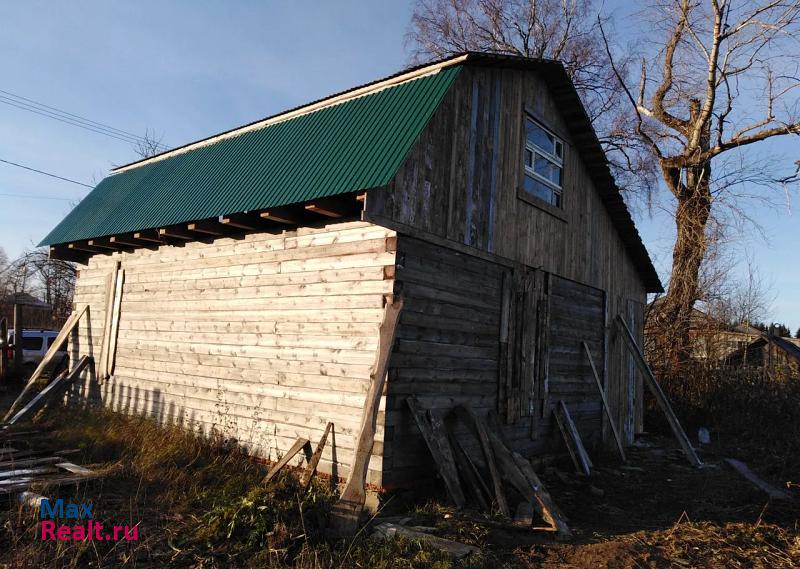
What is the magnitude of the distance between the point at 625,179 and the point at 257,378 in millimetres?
20389

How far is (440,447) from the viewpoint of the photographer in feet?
24.6

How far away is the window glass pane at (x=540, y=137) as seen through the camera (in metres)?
10.7

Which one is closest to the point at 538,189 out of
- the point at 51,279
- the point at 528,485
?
the point at 528,485

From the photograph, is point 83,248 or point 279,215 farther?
point 83,248

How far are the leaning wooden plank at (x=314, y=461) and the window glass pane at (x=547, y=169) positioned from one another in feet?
19.9

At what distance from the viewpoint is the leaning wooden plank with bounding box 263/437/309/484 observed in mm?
7513

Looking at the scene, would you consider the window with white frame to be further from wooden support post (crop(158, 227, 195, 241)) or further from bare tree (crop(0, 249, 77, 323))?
bare tree (crop(0, 249, 77, 323))

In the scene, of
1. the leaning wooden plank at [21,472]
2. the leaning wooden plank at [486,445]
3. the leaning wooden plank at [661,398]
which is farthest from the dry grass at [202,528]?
the leaning wooden plank at [661,398]

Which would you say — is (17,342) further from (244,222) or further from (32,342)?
(244,222)

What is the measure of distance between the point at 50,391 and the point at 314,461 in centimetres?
811

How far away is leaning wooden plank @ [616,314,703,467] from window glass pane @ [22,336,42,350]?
720 inches

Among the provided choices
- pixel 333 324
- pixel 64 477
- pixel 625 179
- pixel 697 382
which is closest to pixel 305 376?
pixel 333 324

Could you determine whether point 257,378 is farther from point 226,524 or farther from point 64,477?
point 226,524

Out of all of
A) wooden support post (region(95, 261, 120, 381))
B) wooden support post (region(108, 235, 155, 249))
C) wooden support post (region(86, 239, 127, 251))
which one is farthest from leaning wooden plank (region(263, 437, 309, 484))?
wooden support post (region(86, 239, 127, 251))
